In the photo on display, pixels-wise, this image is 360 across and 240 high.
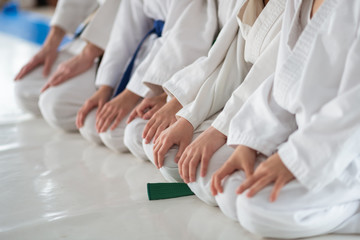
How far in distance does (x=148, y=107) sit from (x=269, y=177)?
774 mm

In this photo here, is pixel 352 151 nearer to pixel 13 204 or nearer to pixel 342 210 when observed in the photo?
pixel 342 210

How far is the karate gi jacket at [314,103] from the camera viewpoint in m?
1.30

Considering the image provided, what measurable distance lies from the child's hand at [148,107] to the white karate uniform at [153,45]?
0.15ft

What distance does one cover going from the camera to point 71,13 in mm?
2719

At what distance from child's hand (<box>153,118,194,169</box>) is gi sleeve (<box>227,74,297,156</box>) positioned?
0.75ft

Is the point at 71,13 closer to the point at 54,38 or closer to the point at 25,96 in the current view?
the point at 54,38

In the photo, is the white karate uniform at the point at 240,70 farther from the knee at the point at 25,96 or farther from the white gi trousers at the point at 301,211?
A: the knee at the point at 25,96

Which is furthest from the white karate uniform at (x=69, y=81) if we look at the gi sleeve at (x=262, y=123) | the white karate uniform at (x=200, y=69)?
the gi sleeve at (x=262, y=123)

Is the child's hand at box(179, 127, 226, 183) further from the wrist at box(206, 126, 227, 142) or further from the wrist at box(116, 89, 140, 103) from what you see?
the wrist at box(116, 89, 140, 103)

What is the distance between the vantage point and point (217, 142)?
62.4 inches

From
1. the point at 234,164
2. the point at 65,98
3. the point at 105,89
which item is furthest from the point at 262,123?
the point at 65,98

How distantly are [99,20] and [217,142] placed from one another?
1120 millimetres

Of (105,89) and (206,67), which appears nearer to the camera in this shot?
(206,67)

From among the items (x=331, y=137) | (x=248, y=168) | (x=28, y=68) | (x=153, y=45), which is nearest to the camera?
(x=331, y=137)
